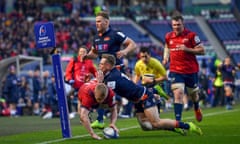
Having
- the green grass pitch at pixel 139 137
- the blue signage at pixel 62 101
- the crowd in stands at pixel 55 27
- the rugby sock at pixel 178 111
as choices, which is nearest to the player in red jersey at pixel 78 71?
the green grass pitch at pixel 139 137

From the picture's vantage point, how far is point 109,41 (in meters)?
18.0

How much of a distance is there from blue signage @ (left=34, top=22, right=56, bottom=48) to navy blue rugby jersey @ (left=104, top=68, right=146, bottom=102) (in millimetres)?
1506

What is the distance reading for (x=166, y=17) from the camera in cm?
5791

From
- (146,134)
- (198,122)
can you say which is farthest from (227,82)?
(146,134)

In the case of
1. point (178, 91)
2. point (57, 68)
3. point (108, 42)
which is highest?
point (108, 42)

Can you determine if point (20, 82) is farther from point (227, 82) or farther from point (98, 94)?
point (98, 94)

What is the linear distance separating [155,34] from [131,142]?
40.8 m

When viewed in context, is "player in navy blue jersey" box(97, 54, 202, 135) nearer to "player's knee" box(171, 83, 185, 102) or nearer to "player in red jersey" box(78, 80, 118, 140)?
"player in red jersey" box(78, 80, 118, 140)

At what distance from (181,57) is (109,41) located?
212cm

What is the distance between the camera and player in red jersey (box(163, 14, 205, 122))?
19031 mm

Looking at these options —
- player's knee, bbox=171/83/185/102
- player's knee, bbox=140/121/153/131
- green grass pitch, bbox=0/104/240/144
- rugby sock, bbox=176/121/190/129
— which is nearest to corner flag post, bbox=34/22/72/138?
green grass pitch, bbox=0/104/240/144

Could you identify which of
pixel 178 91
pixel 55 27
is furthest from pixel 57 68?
pixel 55 27

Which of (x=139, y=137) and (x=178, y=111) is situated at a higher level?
(x=139, y=137)

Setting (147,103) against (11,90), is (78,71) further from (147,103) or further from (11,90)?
(147,103)
